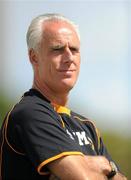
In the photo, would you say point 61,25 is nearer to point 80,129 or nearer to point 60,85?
point 60,85

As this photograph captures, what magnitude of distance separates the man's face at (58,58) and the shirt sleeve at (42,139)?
0.99ft

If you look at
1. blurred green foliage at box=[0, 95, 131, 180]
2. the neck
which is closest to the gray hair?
the neck

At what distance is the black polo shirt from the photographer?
99.0 inches

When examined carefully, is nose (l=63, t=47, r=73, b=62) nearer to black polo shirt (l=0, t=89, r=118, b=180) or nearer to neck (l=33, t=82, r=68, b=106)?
neck (l=33, t=82, r=68, b=106)

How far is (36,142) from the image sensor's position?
8.32ft

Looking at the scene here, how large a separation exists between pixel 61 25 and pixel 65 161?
2.68 ft

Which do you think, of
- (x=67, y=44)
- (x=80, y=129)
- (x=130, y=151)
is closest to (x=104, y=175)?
(x=80, y=129)

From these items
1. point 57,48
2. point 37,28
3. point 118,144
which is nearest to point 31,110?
point 57,48

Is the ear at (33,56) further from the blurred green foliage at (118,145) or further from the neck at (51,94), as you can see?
the blurred green foliage at (118,145)

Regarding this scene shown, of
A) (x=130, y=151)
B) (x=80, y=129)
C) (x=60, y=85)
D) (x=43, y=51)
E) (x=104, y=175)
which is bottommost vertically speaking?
(x=130, y=151)

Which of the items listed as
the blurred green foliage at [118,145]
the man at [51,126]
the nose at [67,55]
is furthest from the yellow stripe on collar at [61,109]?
the blurred green foliage at [118,145]

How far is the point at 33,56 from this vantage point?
118 inches

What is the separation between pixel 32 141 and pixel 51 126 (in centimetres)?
12

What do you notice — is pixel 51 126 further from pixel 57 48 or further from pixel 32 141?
pixel 57 48
